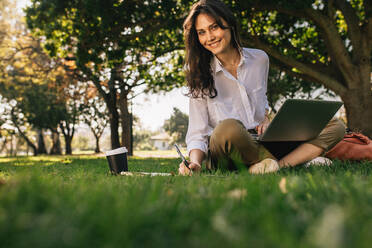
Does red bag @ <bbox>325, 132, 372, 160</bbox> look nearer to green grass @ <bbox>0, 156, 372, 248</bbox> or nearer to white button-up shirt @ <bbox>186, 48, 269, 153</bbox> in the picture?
white button-up shirt @ <bbox>186, 48, 269, 153</bbox>

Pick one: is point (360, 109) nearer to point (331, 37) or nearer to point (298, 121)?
point (331, 37)

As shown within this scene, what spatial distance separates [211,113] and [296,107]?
116 centimetres

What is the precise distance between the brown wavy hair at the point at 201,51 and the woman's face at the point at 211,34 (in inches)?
1.8

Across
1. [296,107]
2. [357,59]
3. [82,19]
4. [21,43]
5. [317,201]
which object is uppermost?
[21,43]

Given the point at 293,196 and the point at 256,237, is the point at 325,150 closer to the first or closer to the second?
→ the point at 293,196

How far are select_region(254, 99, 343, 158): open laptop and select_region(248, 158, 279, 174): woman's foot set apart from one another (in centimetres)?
22

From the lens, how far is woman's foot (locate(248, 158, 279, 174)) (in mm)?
2907

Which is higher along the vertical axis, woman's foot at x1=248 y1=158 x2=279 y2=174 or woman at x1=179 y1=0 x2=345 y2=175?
woman at x1=179 y1=0 x2=345 y2=175

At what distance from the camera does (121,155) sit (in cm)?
365

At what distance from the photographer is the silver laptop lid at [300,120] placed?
2811 mm

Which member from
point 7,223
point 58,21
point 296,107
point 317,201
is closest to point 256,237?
point 317,201

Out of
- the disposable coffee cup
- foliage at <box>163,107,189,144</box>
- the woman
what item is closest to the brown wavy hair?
the woman

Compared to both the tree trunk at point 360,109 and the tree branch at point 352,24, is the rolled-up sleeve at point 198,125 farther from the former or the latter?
the tree branch at point 352,24

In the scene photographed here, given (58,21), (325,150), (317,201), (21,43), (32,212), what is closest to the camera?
(32,212)
